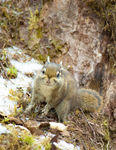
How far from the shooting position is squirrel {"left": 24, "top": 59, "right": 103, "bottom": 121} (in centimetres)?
300

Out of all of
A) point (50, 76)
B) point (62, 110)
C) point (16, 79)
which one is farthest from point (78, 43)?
point (50, 76)

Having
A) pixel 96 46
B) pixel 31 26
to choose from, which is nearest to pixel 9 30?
pixel 31 26

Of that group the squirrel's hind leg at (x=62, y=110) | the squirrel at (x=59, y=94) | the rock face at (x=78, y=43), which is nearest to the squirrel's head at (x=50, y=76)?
the squirrel at (x=59, y=94)

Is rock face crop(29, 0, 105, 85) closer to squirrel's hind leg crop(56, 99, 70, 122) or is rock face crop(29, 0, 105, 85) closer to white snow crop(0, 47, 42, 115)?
white snow crop(0, 47, 42, 115)

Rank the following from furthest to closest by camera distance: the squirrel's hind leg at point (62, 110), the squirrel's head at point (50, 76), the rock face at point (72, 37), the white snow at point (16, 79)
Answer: the rock face at point (72, 37), the squirrel's hind leg at point (62, 110), the white snow at point (16, 79), the squirrel's head at point (50, 76)

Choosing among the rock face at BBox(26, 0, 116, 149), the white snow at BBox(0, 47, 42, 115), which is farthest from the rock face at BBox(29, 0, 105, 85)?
the white snow at BBox(0, 47, 42, 115)

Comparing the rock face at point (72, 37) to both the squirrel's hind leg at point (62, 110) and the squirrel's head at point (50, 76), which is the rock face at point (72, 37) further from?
the squirrel's head at point (50, 76)

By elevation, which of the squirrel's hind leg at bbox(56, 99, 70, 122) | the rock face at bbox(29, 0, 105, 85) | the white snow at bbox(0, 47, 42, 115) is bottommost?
the squirrel's hind leg at bbox(56, 99, 70, 122)

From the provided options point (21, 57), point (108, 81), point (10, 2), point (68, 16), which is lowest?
point (108, 81)

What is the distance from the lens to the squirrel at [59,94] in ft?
9.84

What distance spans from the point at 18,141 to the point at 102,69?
363 cm

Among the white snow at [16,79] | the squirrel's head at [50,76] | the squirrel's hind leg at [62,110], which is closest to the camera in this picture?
the squirrel's head at [50,76]

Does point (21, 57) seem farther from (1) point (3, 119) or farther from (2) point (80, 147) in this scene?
(2) point (80, 147)

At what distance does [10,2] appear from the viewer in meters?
5.42
